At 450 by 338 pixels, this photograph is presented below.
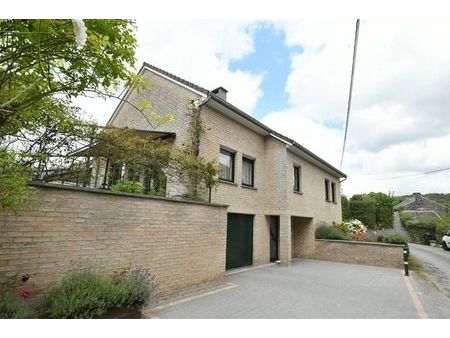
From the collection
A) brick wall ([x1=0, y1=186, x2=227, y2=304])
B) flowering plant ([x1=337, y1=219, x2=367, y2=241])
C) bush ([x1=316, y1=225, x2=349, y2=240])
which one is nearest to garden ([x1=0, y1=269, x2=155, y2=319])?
brick wall ([x1=0, y1=186, x2=227, y2=304])

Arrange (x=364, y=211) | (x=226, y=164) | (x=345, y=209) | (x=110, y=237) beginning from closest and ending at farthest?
(x=110, y=237) → (x=226, y=164) → (x=345, y=209) → (x=364, y=211)

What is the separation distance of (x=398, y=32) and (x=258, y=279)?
23.6 ft

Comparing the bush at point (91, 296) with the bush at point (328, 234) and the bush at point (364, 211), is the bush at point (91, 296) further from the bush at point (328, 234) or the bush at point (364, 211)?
the bush at point (364, 211)

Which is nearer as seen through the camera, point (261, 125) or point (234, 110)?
point (234, 110)

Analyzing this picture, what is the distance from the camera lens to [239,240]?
406 inches

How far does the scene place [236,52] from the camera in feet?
22.1

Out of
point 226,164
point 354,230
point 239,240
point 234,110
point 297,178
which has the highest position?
point 234,110

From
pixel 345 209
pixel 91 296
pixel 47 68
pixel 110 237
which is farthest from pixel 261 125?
pixel 345 209

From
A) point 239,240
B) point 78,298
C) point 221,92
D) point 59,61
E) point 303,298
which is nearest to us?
point 59,61

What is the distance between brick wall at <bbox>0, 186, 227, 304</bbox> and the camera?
4.03 meters

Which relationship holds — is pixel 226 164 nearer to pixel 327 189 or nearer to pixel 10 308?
pixel 10 308

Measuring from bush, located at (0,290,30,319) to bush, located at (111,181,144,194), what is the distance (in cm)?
288

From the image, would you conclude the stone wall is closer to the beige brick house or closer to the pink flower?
the beige brick house

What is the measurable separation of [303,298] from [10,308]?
5641mm
